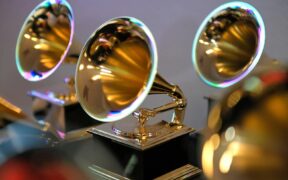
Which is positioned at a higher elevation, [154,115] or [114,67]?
[114,67]

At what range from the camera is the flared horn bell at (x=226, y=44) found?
1203 mm

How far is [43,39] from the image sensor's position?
1.70 metres

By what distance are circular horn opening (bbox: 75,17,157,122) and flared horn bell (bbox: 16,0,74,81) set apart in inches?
20.5

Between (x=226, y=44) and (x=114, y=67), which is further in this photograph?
(x=226, y=44)

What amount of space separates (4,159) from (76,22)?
1.08 meters

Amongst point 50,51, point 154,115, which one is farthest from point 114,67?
point 50,51

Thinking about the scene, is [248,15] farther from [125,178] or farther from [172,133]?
[125,178]

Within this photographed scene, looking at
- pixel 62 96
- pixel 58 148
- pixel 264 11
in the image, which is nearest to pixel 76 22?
pixel 62 96

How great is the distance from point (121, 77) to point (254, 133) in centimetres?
76

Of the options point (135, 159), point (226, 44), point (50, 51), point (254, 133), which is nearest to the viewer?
point (254, 133)

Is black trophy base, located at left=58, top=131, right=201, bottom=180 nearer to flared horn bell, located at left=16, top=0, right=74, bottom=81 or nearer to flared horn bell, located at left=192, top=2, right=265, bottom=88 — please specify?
flared horn bell, located at left=192, top=2, right=265, bottom=88

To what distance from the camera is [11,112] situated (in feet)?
5.03

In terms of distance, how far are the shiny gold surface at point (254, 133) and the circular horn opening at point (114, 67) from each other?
516 mm

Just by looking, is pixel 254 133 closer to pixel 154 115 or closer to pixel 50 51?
pixel 154 115
